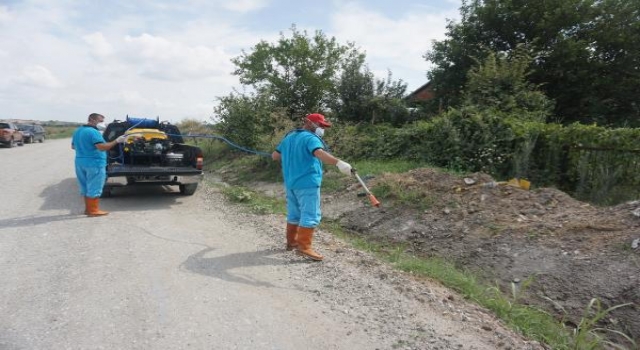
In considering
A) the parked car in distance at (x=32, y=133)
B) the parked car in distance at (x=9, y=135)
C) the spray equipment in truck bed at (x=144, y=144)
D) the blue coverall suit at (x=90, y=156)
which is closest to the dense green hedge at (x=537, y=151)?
the spray equipment in truck bed at (x=144, y=144)

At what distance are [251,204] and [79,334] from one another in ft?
18.5

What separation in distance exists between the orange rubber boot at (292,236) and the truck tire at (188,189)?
14.9 ft

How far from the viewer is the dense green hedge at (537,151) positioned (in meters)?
7.84

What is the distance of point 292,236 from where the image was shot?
5832mm

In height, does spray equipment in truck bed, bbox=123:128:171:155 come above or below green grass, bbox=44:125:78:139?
above

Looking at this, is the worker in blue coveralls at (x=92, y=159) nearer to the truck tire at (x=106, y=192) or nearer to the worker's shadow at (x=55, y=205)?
the worker's shadow at (x=55, y=205)

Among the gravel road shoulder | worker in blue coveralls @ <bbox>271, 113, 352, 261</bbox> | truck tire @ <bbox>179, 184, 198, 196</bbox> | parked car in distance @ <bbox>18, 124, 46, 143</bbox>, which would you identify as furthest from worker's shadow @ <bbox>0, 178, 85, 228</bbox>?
parked car in distance @ <bbox>18, 124, 46, 143</bbox>

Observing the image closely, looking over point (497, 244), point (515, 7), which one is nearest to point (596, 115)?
point (515, 7)

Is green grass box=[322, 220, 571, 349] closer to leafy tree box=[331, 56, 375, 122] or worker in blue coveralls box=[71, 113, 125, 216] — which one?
worker in blue coveralls box=[71, 113, 125, 216]

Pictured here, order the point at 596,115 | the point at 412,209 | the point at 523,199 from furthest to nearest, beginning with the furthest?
the point at 596,115
the point at 412,209
the point at 523,199

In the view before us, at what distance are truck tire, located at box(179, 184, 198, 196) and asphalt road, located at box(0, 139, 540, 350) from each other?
2776 millimetres

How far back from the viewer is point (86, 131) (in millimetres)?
7727

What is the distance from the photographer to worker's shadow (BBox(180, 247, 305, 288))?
4.73 meters

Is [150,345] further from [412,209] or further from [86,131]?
[86,131]
